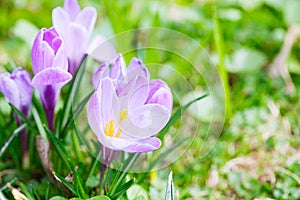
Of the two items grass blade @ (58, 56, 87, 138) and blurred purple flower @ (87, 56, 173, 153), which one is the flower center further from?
grass blade @ (58, 56, 87, 138)

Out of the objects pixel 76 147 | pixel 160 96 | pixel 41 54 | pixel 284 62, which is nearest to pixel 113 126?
pixel 160 96

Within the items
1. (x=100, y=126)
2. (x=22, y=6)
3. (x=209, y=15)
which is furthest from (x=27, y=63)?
(x=100, y=126)

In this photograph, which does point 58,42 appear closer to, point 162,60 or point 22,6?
point 162,60

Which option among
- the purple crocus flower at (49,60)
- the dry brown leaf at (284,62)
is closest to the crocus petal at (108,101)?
the purple crocus flower at (49,60)

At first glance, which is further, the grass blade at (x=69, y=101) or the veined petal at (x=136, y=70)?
the grass blade at (x=69, y=101)

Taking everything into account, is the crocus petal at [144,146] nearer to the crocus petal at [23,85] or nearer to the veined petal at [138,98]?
the veined petal at [138,98]

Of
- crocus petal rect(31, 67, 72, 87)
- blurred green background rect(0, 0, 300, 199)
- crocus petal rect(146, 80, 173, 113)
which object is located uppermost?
crocus petal rect(31, 67, 72, 87)

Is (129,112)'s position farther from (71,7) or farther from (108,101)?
(71,7)

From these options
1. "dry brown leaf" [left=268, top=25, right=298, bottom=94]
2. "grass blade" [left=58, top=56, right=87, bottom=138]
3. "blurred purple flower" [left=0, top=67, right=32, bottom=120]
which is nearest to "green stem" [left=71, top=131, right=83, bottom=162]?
"grass blade" [left=58, top=56, right=87, bottom=138]
